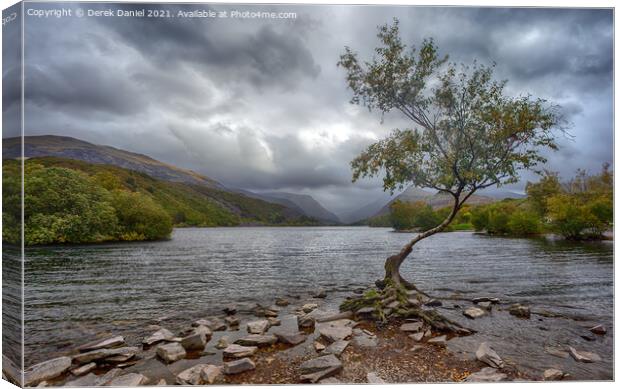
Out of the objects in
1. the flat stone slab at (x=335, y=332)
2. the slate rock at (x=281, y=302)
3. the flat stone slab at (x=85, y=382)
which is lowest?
the flat stone slab at (x=85, y=382)

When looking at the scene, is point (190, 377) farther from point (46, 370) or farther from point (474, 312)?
point (474, 312)

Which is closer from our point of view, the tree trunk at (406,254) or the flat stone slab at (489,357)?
the flat stone slab at (489,357)

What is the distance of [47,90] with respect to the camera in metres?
7.15

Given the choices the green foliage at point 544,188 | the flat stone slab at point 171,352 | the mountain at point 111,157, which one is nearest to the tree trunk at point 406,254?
the green foliage at point 544,188

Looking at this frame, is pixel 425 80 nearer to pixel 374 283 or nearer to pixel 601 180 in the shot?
pixel 601 180

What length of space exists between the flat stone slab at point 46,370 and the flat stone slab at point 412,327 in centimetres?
705

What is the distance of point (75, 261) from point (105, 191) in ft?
9.91

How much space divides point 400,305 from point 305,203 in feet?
13.3

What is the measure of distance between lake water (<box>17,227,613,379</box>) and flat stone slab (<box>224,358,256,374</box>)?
2.76 metres

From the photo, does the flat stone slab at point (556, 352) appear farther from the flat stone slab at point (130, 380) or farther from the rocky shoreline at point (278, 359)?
the flat stone slab at point (130, 380)

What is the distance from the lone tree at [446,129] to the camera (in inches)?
345

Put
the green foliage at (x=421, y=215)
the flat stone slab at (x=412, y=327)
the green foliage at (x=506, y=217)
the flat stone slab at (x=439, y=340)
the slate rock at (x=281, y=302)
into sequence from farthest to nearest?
the green foliage at (x=506, y=217), the green foliage at (x=421, y=215), the slate rock at (x=281, y=302), the flat stone slab at (x=412, y=327), the flat stone slab at (x=439, y=340)

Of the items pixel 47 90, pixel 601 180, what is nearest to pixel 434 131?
pixel 601 180

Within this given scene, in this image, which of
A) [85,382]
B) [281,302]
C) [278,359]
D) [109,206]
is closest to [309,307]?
[281,302]
